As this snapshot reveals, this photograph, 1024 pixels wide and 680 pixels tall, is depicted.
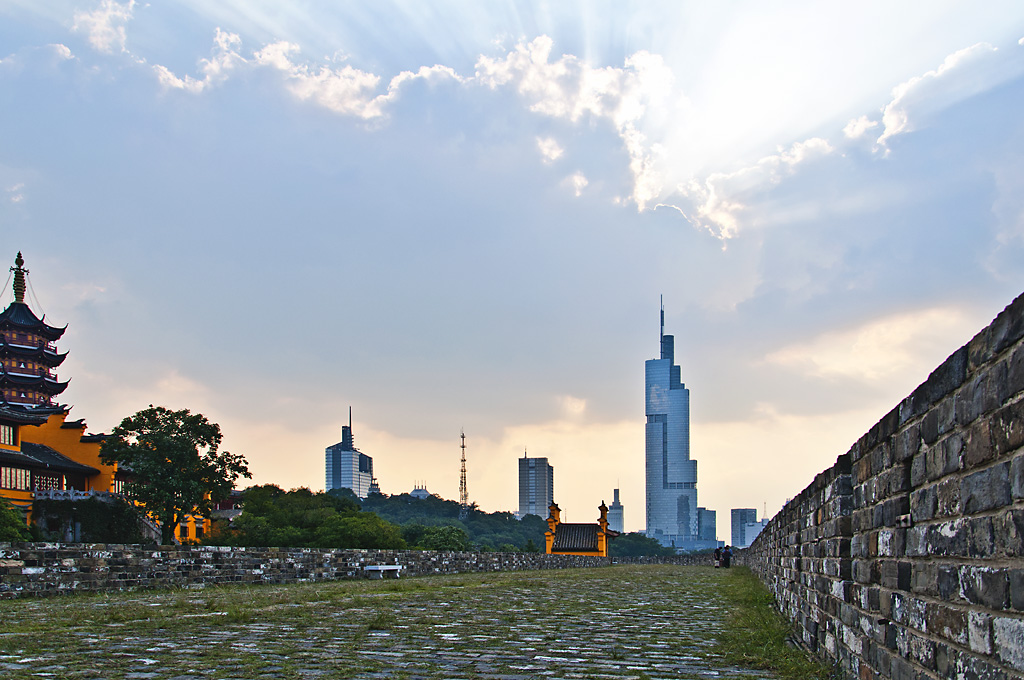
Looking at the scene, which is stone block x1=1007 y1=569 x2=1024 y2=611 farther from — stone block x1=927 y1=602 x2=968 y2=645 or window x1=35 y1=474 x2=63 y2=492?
window x1=35 y1=474 x2=63 y2=492

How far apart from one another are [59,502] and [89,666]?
52.7m

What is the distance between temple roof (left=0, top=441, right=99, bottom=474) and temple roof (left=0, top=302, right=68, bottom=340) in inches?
567

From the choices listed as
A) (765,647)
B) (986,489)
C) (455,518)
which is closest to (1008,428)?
(986,489)

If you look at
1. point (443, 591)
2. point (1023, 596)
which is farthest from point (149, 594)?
point (1023, 596)

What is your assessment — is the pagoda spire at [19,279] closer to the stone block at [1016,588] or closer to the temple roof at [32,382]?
the temple roof at [32,382]

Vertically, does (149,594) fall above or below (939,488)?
below

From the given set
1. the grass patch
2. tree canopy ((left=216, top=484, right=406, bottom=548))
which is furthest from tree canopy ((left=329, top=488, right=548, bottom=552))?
the grass patch

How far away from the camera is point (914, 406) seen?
4039 mm

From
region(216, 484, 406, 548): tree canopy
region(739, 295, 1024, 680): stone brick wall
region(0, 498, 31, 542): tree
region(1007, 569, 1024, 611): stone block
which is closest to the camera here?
region(1007, 569, 1024, 611): stone block

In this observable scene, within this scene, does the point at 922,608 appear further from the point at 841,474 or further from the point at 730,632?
the point at 730,632

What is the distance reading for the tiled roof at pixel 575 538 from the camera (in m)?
68.1

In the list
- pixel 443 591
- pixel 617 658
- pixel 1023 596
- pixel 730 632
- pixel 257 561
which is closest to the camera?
pixel 1023 596

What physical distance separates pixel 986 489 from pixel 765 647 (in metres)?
4.93

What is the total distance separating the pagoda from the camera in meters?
66.4
